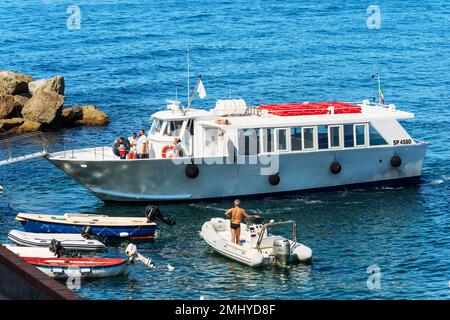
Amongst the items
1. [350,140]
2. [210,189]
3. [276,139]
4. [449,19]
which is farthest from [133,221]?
[449,19]

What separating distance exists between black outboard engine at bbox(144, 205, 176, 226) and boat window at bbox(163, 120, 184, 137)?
5710 mm

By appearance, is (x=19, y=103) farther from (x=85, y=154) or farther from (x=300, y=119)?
(x=300, y=119)

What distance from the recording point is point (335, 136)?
47.7m

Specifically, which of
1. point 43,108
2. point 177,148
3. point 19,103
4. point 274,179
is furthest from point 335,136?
point 19,103

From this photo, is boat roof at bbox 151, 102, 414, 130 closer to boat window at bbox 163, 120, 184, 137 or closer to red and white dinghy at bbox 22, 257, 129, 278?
boat window at bbox 163, 120, 184, 137

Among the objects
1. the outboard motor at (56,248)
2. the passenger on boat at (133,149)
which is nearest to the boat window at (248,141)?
the passenger on boat at (133,149)

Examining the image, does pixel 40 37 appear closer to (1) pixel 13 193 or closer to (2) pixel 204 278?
(1) pixel 13 193

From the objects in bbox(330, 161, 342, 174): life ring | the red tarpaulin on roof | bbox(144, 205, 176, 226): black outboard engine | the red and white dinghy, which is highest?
the red tarpaulin on roof

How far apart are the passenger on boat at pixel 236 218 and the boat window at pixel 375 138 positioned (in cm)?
1110

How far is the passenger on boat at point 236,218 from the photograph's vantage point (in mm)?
39500

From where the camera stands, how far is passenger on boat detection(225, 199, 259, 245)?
39.5m

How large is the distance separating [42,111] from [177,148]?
18018 mm

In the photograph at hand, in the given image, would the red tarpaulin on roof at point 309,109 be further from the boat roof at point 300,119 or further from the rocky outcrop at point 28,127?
the rocky outcrop at point 28,127

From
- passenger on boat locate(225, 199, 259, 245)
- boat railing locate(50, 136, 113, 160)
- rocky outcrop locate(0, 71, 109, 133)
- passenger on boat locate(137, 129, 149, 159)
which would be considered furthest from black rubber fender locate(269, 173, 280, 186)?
rocky outcrop locate(0, 71, 109, 133)
